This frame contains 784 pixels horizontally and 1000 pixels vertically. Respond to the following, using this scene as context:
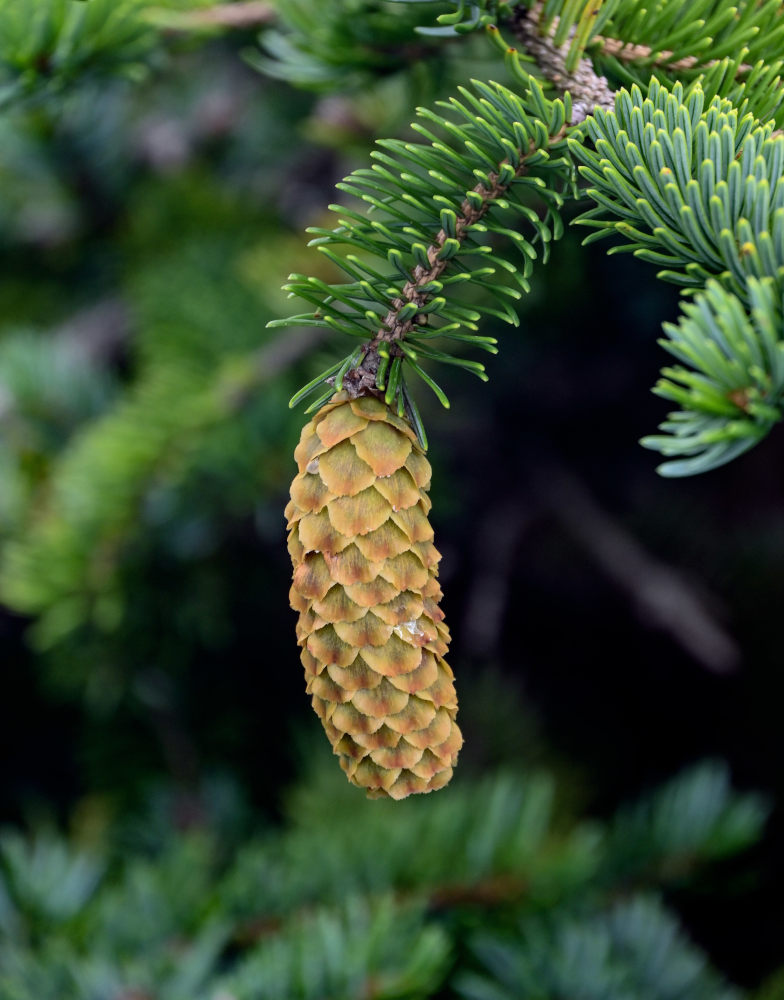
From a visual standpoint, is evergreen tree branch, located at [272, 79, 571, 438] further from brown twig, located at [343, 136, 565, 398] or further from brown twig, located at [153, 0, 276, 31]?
brown twig, located at [153, 0, 276, 31]

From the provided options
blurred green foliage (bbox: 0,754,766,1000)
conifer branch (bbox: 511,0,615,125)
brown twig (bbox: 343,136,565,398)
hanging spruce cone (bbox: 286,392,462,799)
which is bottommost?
blurred green foliage (bbox: 0,754,766,1000)

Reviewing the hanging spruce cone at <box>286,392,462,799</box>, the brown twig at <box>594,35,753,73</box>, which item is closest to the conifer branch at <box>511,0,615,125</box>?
the brown twig at <box>594,35,753,73</box>

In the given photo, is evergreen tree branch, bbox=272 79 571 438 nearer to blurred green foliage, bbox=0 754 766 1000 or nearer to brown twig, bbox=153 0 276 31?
brown twig, bbox=153 0 276 31

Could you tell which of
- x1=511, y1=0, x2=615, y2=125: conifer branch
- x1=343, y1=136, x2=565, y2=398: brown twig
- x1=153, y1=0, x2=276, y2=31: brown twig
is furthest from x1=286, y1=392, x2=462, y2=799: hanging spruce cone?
x1=153, y1=0, x2=276, y2=31: brown twig

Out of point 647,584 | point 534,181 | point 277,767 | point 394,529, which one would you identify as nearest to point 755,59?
point 534,181

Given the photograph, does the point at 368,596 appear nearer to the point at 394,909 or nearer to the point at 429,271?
the point at 429,271

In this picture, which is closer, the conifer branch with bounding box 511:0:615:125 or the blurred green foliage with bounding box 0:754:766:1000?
the conifer branch with bounding box 511:0:615:125

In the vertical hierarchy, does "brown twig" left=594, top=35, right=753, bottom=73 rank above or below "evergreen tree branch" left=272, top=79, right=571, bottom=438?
above

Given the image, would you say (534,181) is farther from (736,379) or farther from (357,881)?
(357,881)

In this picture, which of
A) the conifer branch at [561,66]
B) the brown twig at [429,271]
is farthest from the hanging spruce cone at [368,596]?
the conifer branch at [561,66]
